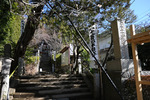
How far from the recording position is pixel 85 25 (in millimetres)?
9312

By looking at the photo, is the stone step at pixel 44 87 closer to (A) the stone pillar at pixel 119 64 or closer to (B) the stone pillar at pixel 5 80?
(B) the stone pillar at pixel 5 80

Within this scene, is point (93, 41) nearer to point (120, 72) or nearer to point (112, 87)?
point (120, 72)

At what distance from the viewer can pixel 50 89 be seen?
234 inches

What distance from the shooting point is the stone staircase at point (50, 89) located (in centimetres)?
516

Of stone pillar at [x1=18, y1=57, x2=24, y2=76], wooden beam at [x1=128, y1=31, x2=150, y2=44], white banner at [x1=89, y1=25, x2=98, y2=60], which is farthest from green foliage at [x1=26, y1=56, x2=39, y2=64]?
wooden beam at [x1=128, y1=31, x2=150, y2=44]

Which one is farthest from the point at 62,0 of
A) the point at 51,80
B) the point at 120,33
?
the point at 51,80

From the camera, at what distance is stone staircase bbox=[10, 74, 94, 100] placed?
5157mm

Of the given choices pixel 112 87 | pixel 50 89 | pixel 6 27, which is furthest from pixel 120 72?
pixel 6 27

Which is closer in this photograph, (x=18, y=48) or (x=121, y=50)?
(x=121, y=50)

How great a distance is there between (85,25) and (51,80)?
5.10 metres

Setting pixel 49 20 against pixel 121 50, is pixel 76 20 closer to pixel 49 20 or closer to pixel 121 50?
pixel 49 20

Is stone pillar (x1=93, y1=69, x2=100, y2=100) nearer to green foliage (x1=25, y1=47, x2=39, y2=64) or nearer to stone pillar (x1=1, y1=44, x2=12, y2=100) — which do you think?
stone pillar (x1=1, y1=44, x2=12, y2=100)

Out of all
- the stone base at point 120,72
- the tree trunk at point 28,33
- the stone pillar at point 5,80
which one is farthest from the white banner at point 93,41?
the stone pillar at point 5,80

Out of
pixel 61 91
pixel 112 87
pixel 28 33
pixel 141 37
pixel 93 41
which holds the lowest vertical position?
pixel 61 91
